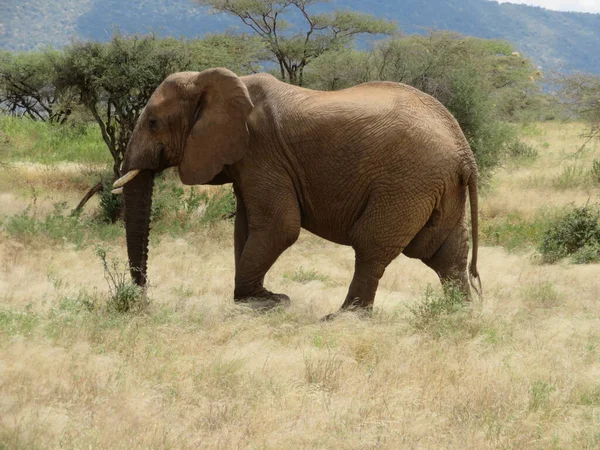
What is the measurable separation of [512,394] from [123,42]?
12.7m

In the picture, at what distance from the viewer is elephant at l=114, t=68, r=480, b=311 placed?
26.5 feet

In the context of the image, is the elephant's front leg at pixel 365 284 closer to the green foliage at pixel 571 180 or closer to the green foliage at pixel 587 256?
the green foliage at pixel 587 256

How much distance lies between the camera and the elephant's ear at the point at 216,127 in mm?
8148

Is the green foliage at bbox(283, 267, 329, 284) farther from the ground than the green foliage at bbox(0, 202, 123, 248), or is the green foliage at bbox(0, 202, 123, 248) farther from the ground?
the green foliage at bbox(283, 267, 329, 284)

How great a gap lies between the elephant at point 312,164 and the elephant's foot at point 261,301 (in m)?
0.02

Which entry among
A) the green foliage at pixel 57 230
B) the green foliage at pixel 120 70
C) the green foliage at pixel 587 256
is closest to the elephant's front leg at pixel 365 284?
the green foliage at pixel 587 256

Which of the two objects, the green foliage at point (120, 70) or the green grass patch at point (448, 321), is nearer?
the green grass patch at point (448, 321)

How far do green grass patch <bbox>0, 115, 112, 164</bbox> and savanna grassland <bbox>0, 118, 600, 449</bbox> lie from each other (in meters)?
10.6

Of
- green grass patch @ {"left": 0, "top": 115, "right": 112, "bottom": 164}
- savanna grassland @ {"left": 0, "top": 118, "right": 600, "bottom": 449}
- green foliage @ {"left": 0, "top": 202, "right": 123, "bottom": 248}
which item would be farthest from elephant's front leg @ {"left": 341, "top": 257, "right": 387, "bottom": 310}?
green grass patch @ {"left": 0, "top": 115, "right": 112, "bottom": 164}

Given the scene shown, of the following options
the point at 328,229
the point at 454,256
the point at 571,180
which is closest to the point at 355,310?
the point at 328,229

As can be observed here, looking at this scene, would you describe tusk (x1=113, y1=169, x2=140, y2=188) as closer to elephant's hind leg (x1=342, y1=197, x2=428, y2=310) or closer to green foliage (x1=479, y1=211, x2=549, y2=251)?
elephant's hind leg (x1=342, y1=197, x2=428, y2=310)

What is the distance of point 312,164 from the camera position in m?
8.23

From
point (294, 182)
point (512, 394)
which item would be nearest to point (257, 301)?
point (294, 182)

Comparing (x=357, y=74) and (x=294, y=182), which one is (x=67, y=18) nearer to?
(x=357, y=74)
